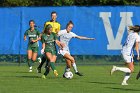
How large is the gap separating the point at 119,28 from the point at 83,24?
71.2 inches

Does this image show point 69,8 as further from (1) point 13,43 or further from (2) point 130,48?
(2) point 130,48

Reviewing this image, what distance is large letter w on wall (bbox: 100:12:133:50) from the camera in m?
29.3

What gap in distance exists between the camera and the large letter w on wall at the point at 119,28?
29266mm

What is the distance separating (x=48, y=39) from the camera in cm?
2000

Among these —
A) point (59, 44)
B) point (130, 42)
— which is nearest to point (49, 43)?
point (59, 44)

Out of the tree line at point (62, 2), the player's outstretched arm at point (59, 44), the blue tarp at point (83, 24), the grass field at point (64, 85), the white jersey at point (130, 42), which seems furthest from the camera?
the tree line at point (62, 2)

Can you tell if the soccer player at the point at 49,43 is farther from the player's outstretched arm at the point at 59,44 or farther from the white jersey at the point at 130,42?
the white jersey at the point at 130,42

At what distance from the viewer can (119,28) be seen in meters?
29.4

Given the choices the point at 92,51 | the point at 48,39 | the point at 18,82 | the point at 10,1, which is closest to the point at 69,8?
the point at 92,51

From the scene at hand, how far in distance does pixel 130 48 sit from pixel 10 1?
645 inches

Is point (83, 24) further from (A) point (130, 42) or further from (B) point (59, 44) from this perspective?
(A) point (130, 42)

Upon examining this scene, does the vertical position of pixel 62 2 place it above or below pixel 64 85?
above

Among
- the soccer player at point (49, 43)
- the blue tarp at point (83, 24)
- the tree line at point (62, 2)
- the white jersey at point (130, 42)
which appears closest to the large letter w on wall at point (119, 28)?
the blue tarp at point (83, 24)

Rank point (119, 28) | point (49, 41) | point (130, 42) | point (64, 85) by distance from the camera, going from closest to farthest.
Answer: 1. point (64, 85)
2. point (130, 42)
3. point (49, 41)
4. point (119, 28)
